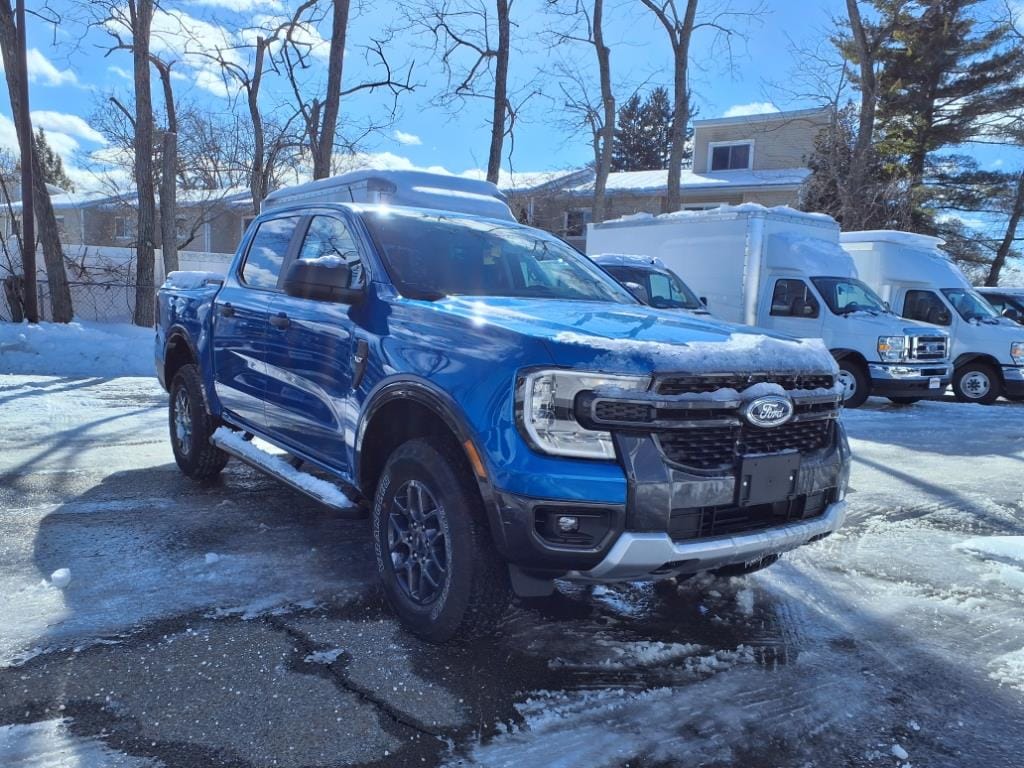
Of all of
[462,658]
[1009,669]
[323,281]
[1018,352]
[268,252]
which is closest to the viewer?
[462,658]

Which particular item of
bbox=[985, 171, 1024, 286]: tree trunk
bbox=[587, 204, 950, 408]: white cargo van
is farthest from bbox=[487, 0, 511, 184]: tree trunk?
bbox=[985, 171, 1024, 286]: tree trunk

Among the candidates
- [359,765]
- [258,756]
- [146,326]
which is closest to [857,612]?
[359,765]

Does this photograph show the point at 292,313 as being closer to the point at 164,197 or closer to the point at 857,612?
the point at 857,612

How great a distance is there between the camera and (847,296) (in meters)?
12.0

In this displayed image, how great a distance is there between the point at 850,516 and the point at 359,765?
166 inches

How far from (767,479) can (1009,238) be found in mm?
30995

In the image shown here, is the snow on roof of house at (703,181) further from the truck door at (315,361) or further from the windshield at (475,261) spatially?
the truck door at (315,361)

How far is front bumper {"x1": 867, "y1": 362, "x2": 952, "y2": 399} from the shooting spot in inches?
446

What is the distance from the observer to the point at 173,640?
10.5 ft

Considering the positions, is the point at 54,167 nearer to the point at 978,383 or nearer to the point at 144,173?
the point at 144,173

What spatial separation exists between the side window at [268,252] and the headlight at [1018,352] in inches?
476

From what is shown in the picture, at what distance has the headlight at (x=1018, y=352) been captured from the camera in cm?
1254

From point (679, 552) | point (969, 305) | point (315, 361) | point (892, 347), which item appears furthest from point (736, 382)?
point (969, 305)

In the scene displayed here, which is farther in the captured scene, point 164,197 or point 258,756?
point 164,197
